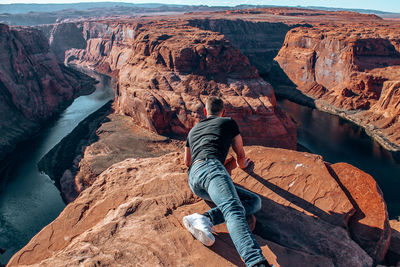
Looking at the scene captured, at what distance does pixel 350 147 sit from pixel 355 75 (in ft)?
46.9

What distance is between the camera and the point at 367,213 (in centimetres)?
551

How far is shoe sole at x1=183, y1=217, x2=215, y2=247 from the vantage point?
163 inches

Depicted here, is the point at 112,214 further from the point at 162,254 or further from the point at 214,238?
the point at 214,238

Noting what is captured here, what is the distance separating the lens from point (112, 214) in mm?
5242

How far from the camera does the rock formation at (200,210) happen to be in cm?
413

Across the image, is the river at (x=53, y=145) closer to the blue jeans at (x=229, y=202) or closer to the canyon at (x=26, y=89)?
the canyon at (x=26, y=89)

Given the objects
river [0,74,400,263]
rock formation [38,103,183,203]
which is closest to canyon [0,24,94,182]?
river [0,74,400,263]

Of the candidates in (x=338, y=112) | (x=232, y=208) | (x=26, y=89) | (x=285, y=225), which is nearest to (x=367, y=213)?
(x=285, y=225)

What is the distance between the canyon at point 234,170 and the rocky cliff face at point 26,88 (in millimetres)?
4294

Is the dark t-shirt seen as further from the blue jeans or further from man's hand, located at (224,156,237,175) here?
man's hand, located at (224,156,237,175)

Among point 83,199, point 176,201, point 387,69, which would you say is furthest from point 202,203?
point 387,69

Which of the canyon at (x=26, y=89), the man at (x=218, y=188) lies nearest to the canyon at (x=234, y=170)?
the man at (x=218, y=188)

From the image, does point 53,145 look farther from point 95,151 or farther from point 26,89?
point 26,89

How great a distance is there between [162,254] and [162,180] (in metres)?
2.38
